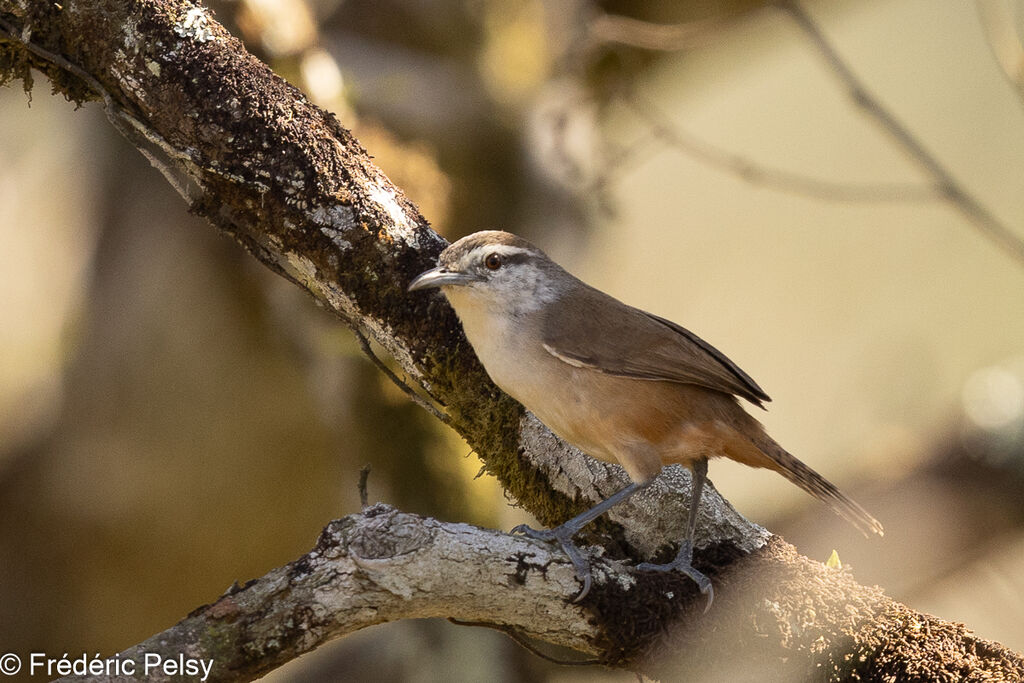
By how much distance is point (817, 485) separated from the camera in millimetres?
3588

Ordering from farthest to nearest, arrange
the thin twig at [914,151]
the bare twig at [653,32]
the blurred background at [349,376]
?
the bare twig at [653,32] < the blurred background at [349,376] < the thin twig at [914,151]

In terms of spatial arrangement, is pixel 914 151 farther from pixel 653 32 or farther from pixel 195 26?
pixel 653 32

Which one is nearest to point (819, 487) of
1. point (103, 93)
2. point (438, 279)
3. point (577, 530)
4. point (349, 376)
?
point (577, 530)

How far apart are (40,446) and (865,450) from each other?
21.7 ft

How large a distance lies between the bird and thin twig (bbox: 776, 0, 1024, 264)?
4.47 ft

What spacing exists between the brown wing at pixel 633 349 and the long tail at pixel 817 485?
20cm

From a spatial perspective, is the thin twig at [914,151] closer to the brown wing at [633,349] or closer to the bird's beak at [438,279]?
the brown wing at [633,349]

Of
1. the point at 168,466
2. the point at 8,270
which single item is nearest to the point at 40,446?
the point at 168,466

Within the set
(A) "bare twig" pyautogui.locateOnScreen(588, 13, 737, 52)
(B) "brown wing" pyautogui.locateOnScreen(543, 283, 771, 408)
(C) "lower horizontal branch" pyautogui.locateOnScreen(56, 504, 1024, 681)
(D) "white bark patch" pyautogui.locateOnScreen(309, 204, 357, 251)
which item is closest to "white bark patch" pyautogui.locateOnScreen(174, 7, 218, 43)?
(D) "white bark patch" pyautogui.locateOnScreen(309, 204, 357, 251)

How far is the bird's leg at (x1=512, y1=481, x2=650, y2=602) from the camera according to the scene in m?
3.05

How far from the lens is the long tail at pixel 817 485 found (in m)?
3.60

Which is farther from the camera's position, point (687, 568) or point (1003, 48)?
point (1003, 48)

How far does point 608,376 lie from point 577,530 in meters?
0.59

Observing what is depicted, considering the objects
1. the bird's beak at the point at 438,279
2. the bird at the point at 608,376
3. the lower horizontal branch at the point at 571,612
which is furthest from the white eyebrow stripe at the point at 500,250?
the lower horizontal branch at the point at 571,612
